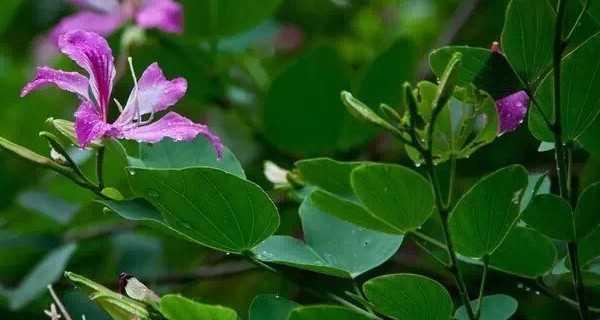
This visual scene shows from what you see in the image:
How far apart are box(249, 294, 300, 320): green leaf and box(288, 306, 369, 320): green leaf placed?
0.05 m

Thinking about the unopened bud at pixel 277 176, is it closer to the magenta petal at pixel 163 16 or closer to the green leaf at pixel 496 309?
the green leaf at pixel 496 309

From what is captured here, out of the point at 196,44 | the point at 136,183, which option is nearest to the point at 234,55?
the point at 196,44

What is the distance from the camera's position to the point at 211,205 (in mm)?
584

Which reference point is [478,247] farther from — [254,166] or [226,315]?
[254,166]

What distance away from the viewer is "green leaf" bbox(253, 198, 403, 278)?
0.63 m

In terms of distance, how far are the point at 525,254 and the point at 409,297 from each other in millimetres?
120

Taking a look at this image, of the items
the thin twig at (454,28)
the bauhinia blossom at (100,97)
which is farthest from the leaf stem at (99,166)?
the thin twig at (454,28)

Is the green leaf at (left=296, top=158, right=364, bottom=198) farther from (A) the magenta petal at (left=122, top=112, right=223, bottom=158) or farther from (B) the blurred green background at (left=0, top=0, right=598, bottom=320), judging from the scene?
(B) the blurred green background at (left=0, top=0, right=598, bottom=320)

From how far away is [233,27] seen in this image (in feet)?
3.60

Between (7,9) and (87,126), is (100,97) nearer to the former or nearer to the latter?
(87,126)

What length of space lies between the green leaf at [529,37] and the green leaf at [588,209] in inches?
3.1

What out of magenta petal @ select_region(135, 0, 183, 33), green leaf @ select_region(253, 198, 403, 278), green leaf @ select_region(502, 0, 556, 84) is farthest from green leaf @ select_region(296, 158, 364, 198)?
magenta petal @ select_region(135, 0, 183, 33)

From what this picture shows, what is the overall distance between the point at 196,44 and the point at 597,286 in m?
0.64

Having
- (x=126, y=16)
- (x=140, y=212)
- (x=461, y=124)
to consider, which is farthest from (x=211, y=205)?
(x=126, y=16)
